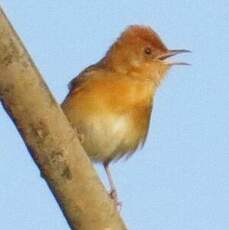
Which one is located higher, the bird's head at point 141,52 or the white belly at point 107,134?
the bird's head at point 141,52

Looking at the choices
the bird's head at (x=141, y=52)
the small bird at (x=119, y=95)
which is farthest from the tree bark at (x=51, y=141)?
the bird's head at (x=141, y=52)

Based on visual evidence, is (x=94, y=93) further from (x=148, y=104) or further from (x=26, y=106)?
(x=26, y=106)

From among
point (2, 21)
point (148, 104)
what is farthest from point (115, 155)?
point (2, 21)

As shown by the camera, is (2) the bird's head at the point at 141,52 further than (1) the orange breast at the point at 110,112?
Yes

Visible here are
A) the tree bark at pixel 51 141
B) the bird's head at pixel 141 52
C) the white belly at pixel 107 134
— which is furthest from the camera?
the bird's head at pixel 141 52

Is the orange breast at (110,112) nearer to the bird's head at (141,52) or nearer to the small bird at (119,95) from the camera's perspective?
the small bird at (119,95)

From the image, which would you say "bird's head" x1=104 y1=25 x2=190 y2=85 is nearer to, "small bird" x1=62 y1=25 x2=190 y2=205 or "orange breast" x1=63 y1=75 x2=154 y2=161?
"small bird" x1=62 y1=25 x2=190 y2=205

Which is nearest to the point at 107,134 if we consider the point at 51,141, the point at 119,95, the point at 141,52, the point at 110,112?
the point at 110,112

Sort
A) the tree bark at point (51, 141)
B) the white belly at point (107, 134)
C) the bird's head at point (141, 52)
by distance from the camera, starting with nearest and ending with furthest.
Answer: the tree bark at point (51, 141) → the white belly at point (107, 134) → the bird's head at point (141, 52)

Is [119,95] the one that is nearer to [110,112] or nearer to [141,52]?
[110,112]
